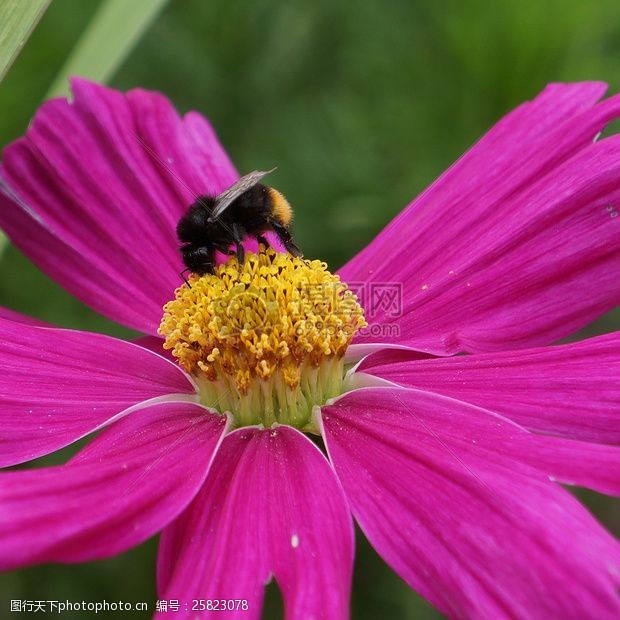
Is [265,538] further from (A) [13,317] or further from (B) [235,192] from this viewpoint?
(A) [13,317]

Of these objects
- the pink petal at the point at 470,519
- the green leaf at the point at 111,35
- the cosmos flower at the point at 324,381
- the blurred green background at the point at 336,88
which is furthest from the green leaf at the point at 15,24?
the blurred green background at the point at 336,88

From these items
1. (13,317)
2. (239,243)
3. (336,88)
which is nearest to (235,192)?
(239,243)

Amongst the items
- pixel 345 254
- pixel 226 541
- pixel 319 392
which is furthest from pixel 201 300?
pixel 345 254

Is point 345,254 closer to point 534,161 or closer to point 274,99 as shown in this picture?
point 274,99

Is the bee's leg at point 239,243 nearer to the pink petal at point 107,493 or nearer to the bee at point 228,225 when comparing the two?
the bee at point 228,225

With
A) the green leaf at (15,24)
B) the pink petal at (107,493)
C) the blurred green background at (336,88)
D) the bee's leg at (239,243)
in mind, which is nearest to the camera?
the pink petal at (107,493)

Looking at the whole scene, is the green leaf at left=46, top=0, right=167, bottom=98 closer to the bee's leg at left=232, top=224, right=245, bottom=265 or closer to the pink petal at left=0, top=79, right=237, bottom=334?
the pink petal at left=0, top=79, right=237, bottom=334

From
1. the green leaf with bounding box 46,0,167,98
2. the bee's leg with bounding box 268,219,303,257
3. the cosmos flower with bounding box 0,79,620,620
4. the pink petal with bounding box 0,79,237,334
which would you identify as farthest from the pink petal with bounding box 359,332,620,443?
the green leaf with bounding box 46,0,167,98
